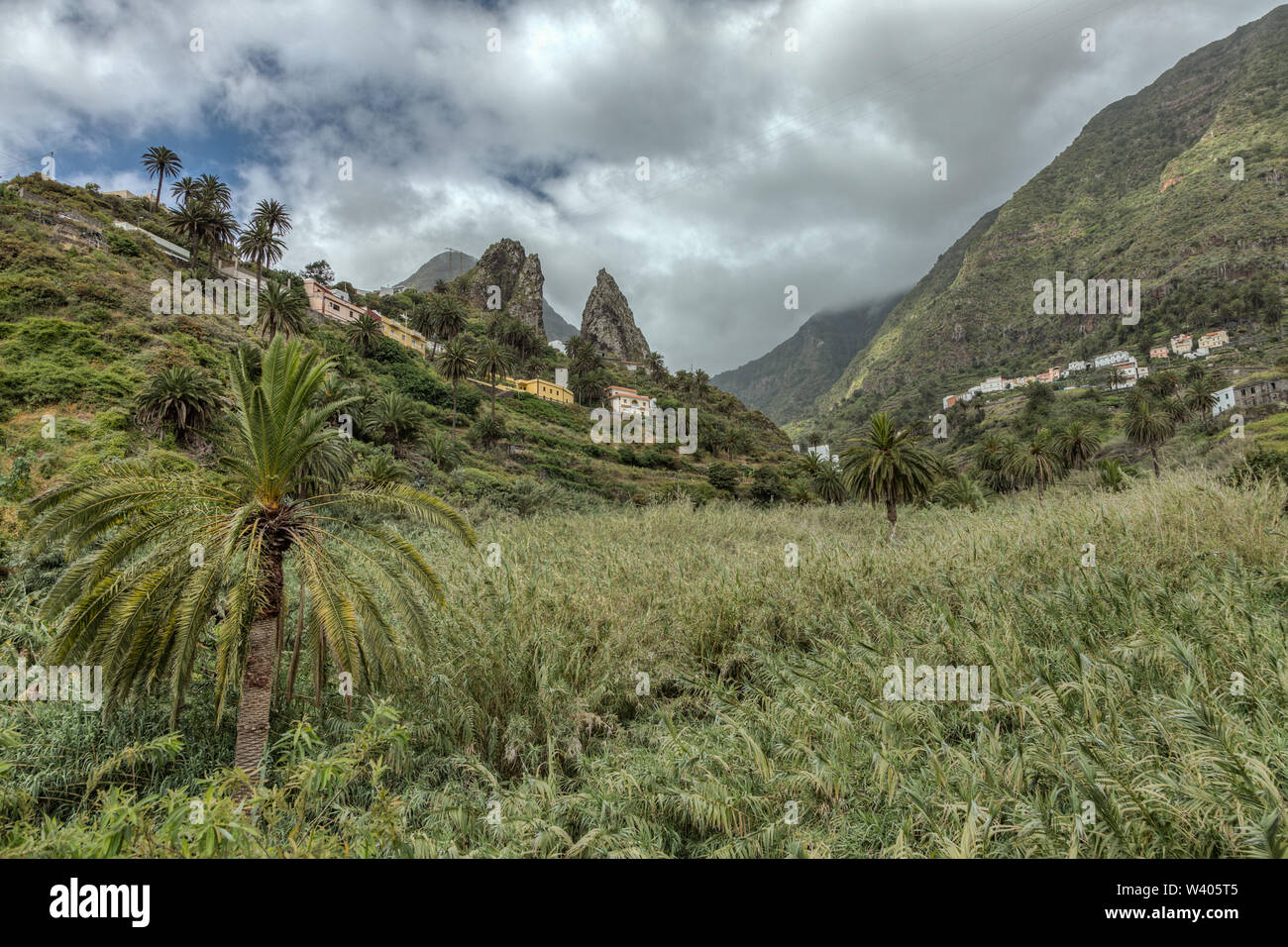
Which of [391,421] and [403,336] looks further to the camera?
[403,336]

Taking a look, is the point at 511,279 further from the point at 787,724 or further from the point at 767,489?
the point at 787,724

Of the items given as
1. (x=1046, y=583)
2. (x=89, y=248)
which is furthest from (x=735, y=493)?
(x=89, y=248)

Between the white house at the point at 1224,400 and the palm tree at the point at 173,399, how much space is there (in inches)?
3446

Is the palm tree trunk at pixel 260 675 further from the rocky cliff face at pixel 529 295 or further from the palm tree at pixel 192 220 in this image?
the rocky cliff face at pixel 529 295

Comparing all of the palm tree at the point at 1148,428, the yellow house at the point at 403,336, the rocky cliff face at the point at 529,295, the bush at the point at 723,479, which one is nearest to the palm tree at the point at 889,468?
the bush at the point at 723,479

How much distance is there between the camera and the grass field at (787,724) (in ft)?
10.6

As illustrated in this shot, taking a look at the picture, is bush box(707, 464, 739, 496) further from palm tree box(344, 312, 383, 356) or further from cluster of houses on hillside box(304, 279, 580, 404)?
palm tree box(344, 312, 383, 356)

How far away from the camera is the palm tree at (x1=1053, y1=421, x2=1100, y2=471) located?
38.0 meters

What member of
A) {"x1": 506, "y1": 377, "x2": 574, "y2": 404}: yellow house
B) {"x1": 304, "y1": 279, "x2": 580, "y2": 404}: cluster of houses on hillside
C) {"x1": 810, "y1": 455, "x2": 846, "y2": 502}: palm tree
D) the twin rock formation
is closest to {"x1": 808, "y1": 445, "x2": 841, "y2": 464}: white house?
{"x1": 810, "y1": 455, "x2": 846, "y2": 502}: palm tree

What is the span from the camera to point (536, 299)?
13150 cm

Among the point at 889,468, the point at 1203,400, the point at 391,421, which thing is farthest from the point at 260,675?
the point at 1203,400

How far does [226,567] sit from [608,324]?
148m
